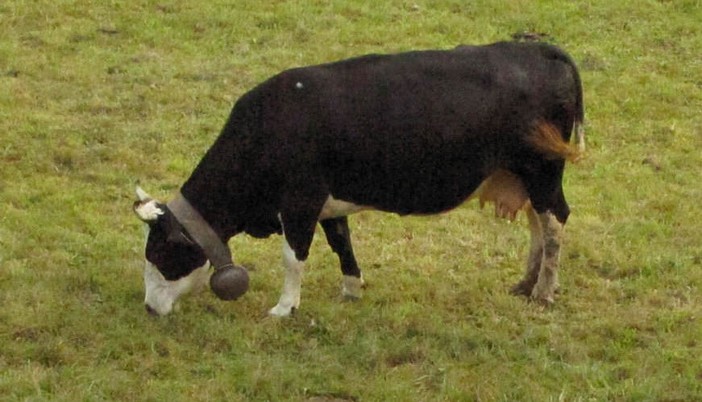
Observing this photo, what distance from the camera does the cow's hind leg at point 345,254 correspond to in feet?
32.3

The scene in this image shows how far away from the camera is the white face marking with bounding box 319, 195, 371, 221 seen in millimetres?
9398

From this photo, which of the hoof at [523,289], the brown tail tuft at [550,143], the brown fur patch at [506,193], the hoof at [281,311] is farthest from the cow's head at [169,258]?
the brown tail tuft at [550,143]

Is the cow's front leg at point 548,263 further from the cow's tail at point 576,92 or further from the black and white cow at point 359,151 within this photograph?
the cow's tail at point 576,92

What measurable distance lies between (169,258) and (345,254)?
51.6 inches

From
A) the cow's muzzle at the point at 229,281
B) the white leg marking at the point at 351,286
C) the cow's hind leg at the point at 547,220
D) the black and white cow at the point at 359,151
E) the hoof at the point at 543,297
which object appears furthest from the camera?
the white leg marking at the point at 351,286

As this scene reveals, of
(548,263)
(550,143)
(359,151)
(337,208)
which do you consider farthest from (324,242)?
(550,143)

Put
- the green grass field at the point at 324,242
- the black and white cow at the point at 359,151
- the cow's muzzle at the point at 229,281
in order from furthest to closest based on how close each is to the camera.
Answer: the black and white cow at the point at 359,151 < the cow's muzzle at the point at 229,281 < the green grass field at the point at 324,242

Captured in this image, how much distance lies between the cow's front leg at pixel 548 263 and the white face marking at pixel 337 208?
1310 millimetres

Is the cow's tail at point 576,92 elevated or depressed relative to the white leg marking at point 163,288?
elevated

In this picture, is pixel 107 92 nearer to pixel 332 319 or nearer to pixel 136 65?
pixel 136 65

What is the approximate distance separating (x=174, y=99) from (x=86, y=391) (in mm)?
6929

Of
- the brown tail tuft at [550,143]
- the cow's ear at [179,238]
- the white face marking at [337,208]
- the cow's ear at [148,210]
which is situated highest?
the brown tail tuft at [550,143]

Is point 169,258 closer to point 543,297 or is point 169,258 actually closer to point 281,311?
point 281,311

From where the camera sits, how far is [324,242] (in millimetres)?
10961
